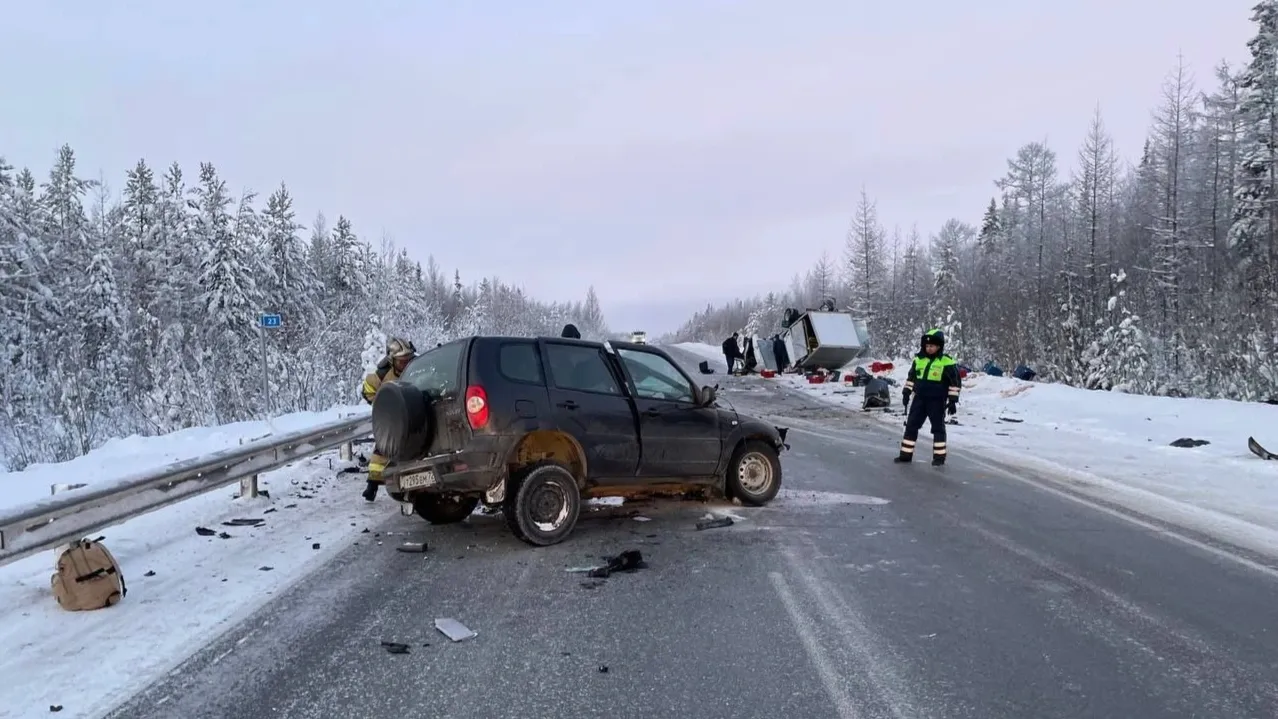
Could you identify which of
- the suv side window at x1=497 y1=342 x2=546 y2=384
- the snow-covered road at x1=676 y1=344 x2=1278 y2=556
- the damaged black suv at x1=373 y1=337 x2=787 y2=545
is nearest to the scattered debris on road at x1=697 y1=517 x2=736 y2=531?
the damaged black suv at x1=373 y1=337 x2=787 y2=545

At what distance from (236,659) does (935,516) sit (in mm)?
6007

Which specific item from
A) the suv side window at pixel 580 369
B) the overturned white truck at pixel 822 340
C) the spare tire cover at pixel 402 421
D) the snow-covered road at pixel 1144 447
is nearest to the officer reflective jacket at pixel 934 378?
the snow-covered road at pixel 1144 447

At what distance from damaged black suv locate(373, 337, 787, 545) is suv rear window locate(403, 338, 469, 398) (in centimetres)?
1

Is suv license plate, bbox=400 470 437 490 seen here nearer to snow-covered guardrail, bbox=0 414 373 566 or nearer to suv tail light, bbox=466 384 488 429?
suv tail light, bbox=466 384 488 429

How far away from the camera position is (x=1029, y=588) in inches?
201

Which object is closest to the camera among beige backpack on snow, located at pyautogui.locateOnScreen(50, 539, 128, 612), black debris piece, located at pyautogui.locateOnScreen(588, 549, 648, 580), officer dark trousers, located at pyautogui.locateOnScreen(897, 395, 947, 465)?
beige backpack on snow, located at pyautogui.locateOnScreen(50, 539, 128, 612)

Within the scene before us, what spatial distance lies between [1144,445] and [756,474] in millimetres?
7650

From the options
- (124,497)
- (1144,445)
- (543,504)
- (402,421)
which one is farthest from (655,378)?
(1144,445)

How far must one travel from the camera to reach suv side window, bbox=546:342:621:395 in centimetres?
686

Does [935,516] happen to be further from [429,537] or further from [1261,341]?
[1261,341]

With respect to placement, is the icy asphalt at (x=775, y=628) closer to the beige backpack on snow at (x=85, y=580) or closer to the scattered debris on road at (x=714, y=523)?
the scattered debris on road at (x=714, y=523)

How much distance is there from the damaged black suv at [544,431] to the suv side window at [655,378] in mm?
14

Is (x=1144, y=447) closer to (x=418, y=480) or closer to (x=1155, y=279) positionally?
(x=418, y=480)

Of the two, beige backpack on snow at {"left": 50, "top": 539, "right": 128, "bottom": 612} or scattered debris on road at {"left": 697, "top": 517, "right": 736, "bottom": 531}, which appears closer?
beige backpack on snow at {"left": 50, "top": 539, "right": 128, "bottom": 612}
